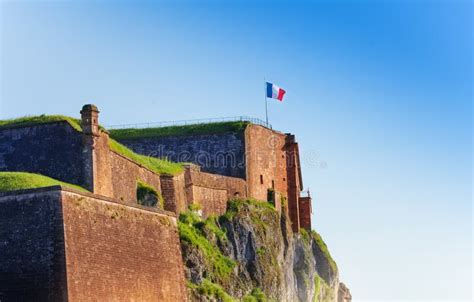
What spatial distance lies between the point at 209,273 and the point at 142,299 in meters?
8.23

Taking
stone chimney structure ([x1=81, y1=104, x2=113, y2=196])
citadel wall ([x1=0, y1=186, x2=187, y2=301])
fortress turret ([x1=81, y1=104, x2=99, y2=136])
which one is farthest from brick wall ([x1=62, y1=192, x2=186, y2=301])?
fortress turret ([x1=81, y1=104, x2=99, y2=136])

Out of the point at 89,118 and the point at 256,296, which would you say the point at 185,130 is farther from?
the point at 89,118

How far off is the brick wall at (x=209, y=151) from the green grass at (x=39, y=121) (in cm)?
1527

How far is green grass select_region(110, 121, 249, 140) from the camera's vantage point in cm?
5206

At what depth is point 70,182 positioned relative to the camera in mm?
34656

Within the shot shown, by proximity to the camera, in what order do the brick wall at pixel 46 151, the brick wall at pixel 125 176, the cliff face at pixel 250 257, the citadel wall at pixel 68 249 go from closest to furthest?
the citadel wall at pixel 68 249
the brick wall at pixel 46 151
the brick wall at pixel 125 176
the cliff face at pixel 250 257

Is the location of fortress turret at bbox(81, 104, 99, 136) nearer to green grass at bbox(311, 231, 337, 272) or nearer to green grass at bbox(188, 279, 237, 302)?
green grass at bbox(188, 279, 237, 302)

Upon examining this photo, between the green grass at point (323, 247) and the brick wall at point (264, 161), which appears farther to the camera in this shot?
the green grass at point (323, 247)

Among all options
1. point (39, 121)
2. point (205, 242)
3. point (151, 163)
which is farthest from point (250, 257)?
point (39, 121)

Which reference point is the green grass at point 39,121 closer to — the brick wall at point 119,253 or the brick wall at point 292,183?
the brick wall at point 119,253

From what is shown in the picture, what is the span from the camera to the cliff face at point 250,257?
3941cm

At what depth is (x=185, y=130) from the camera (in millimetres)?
52500

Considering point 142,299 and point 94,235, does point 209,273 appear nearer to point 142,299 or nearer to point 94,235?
point 142,299

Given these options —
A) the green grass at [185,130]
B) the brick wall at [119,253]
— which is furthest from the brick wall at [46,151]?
the green grass at [185,130]
